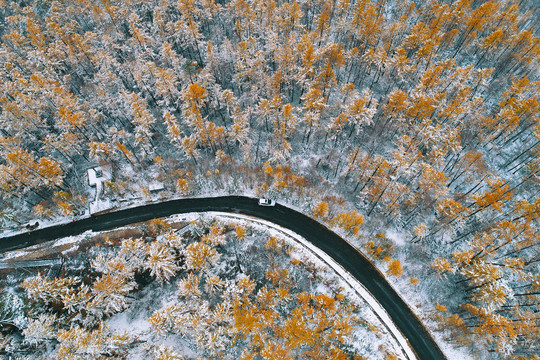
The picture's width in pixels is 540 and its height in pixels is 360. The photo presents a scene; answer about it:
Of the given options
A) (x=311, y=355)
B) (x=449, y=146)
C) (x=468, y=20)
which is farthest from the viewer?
(x=468, y=20)

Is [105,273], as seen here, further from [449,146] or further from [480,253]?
[449,146]

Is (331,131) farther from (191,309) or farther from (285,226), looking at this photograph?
(191,309)

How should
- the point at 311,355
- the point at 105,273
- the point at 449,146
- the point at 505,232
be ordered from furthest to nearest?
1. the point at 449,146
2. the point at 505,232
3. the point at 105,273
4. the point at 311,355

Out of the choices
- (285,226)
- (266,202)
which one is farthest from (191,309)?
(266,202)

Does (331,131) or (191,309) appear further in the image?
(331,131)

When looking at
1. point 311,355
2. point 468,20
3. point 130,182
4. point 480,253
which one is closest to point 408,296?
point 480,253
